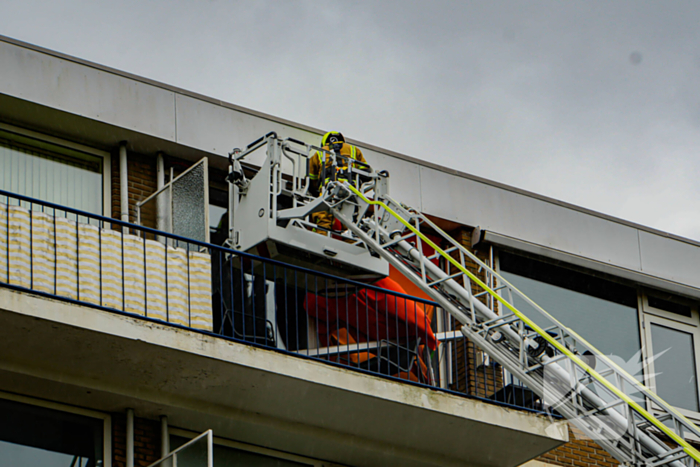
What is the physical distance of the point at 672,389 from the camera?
15.9 metres

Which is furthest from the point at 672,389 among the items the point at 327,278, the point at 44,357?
the point at 44,357

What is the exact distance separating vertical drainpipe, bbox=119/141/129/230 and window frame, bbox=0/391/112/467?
7.94 feet

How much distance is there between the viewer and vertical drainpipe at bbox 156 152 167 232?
12.6 metres

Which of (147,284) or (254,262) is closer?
(147,284)

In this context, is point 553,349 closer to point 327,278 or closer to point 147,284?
point 327,278

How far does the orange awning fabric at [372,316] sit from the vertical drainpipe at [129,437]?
231 cm

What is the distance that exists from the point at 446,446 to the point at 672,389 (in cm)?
501

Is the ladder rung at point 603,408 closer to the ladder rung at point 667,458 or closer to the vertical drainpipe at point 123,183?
the ladder rung at point 667,458

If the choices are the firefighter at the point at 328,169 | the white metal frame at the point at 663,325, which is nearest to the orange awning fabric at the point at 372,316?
the firefighter at the point at 328,169

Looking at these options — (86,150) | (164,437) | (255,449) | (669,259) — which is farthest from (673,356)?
(86,150)

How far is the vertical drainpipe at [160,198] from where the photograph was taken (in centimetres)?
1259

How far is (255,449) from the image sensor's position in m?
11.9

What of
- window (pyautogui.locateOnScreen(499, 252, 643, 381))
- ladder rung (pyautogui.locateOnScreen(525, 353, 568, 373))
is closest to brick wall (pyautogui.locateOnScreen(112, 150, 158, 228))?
ladder rung (pyautogui.locateOnScreen(525, 353, 568, 373))

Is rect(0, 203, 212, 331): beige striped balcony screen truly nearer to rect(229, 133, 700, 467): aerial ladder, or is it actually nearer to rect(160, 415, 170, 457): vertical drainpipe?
rect(160, 415, 170, 457): vertical drainpipe
